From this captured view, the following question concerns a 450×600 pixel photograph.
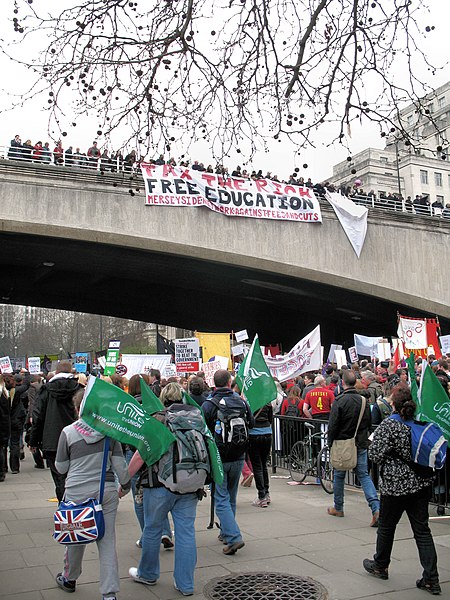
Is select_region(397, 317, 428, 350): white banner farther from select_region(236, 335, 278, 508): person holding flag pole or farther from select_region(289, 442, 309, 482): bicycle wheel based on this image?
select_region(236, 335, 278, 508): person holding flag pole

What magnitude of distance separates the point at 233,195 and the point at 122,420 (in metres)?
22.4

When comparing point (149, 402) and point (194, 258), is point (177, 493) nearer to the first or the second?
point (149, 402)

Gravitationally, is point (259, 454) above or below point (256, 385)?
below

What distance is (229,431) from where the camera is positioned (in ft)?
23.1

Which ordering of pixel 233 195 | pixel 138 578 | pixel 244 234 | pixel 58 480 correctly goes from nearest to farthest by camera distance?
pixel 138 578, pixel 58 480, pixel 233 195, pixel 244 234

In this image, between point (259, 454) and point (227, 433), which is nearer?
point (227, 433)

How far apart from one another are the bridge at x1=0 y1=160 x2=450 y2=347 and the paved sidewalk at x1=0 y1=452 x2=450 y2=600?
45.2 feet

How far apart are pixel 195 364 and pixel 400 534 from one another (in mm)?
12353

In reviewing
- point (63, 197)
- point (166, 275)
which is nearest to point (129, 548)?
point (63, 197)

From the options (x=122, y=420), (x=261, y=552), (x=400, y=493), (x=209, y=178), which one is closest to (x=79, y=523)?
(x=122, y=420)

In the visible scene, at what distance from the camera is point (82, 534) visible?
5.00 meters

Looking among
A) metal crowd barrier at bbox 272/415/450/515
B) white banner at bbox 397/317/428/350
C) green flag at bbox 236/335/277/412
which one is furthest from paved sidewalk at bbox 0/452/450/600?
white banner at bbox 397/317/428/350

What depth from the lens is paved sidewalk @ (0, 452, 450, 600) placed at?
559cm

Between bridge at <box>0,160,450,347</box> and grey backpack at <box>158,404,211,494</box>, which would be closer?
grey backpack at <box>158,404,211,494</box>
